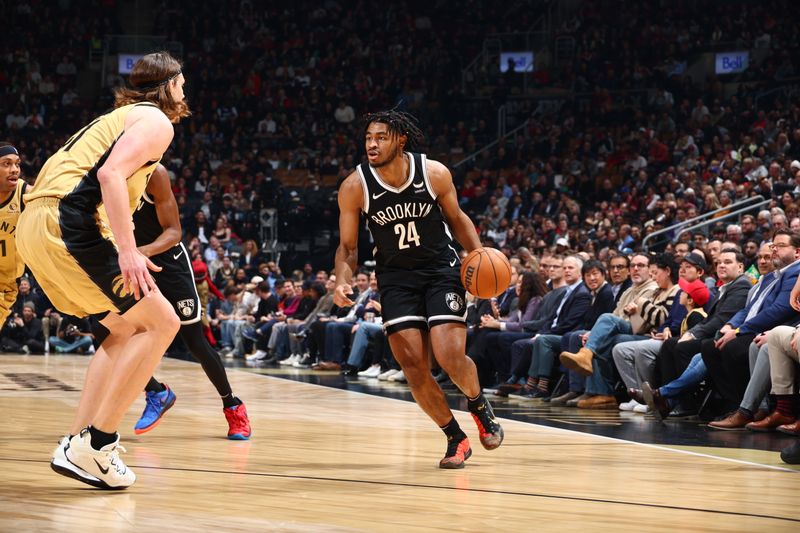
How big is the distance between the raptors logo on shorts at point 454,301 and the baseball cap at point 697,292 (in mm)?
3366

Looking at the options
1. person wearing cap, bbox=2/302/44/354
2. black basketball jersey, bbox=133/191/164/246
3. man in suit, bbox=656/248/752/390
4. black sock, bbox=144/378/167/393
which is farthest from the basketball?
person wearing cap, bbox=2/302/44/354

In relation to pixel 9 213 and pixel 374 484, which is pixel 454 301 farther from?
pixel 9 213

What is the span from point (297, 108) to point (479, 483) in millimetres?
20937

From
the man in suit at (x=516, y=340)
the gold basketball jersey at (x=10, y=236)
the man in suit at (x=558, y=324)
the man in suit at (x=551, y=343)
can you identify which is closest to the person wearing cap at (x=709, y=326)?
the man in suit at (x=551, y=343)

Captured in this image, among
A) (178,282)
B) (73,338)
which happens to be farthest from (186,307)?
(73,338)

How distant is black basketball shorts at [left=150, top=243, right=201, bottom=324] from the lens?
5449 millimetres

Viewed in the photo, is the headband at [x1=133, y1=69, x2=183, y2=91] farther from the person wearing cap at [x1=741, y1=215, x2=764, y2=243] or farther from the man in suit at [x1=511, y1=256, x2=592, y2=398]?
the person wearing cap at [x1=741, y1=215, x2=764, y2=243]

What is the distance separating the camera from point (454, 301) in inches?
189

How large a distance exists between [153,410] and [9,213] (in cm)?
130

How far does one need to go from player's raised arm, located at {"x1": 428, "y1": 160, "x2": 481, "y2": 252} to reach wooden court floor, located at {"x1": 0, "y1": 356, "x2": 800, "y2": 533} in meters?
1.05

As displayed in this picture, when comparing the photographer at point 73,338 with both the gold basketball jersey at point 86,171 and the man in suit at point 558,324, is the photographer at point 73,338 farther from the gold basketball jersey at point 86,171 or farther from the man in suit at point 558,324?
the gold basketball jersey at point 86,171

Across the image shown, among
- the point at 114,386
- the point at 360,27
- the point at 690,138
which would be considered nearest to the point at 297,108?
the point at 360,27

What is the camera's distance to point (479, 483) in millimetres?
4133

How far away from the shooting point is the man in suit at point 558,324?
860 cm
